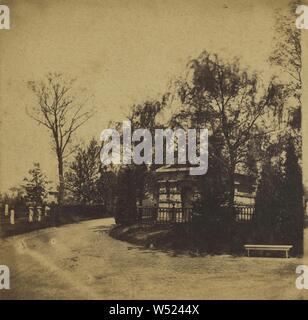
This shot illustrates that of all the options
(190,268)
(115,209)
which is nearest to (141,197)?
(115,209)

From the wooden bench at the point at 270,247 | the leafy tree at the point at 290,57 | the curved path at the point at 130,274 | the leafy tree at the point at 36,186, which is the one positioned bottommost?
the curved path at the point at 130,274

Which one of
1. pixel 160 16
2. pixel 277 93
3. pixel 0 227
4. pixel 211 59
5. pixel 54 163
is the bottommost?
pixel 0 227

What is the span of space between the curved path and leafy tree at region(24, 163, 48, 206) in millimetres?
511

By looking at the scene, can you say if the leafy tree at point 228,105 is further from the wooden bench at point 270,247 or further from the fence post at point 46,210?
the fence post at point 46,210

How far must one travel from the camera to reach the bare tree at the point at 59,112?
527 cm

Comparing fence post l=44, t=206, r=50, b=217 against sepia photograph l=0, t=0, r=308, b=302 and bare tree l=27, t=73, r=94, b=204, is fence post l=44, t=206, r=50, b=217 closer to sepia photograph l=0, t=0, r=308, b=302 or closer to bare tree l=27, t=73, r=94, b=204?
sepia photograph l=0, t=0, r=308, b=302

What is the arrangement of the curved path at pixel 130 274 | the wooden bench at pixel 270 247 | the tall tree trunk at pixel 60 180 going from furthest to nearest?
1. the tall tree trunk at pixel 60 180
2. the wooden bench at pixel 270 247
3. the curved path at pixel 130 274

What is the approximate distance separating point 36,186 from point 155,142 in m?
1.45

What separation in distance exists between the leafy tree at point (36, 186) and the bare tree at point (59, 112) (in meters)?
0.19

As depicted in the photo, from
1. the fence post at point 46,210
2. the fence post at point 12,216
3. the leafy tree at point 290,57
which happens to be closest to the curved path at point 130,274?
the fence post at point 12,216

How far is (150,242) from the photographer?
5320 millimetres

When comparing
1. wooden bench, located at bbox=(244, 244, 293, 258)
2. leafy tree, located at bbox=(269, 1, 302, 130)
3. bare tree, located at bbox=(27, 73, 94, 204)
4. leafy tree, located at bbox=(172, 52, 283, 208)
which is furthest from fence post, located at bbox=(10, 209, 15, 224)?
leafy tree, located at bbox=(269, 1, 302, 130)

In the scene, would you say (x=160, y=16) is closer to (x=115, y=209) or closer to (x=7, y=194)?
(x=115, y=209)
